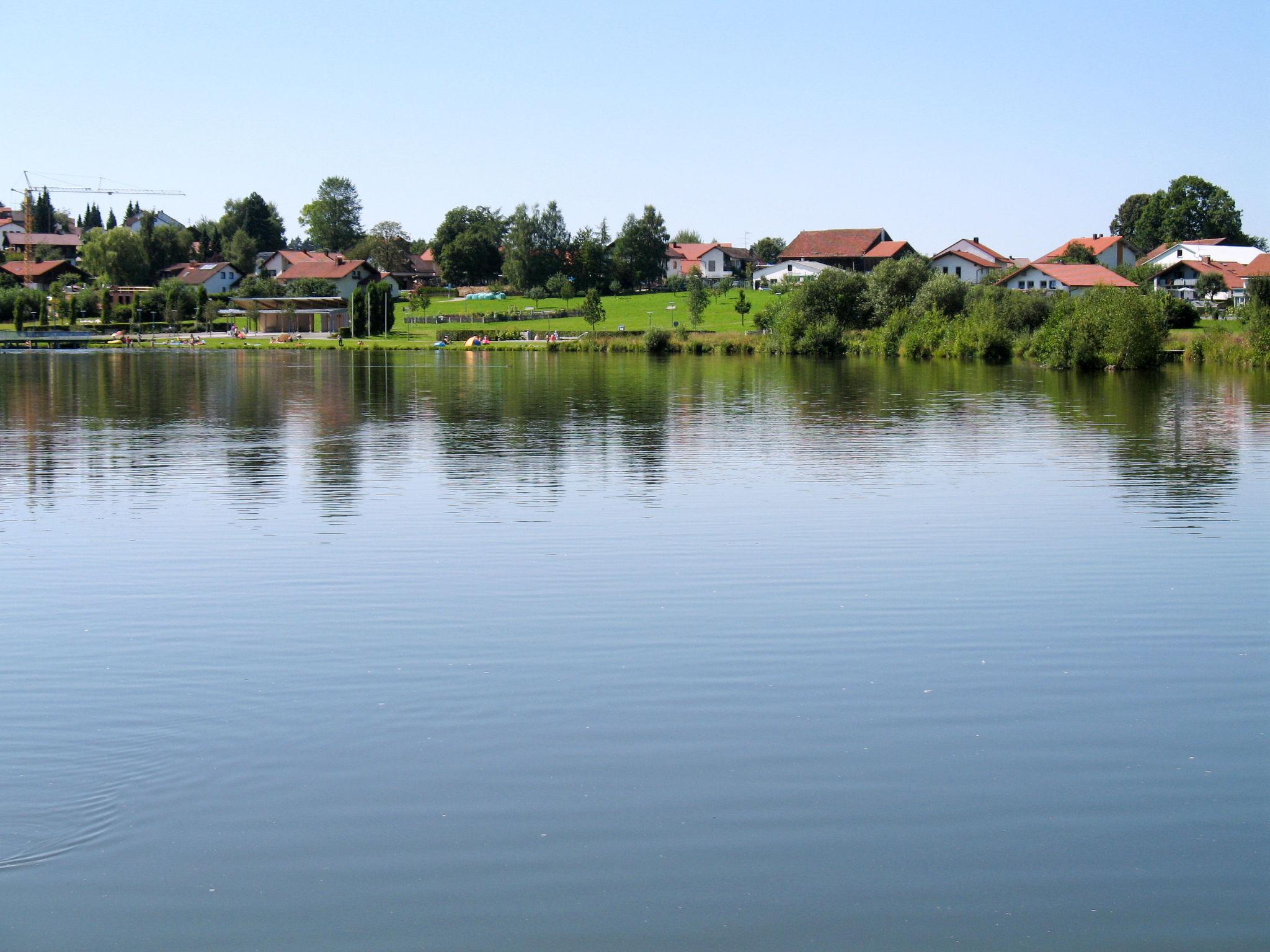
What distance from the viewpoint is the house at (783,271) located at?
142 meters

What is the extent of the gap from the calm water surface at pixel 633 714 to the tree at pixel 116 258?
146664 mm

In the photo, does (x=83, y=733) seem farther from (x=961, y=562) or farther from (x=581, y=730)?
(x=961, y=562)

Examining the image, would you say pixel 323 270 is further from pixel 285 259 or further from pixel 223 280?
pixel 285 259

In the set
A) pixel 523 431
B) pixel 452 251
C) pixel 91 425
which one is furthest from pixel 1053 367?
pixel 452 251

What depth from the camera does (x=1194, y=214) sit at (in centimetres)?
17462

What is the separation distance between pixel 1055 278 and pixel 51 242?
487ft

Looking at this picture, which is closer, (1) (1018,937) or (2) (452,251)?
(1) (1018,937)

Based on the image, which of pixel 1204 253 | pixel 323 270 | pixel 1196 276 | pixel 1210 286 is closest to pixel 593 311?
pixel 323 270

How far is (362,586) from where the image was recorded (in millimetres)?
14992

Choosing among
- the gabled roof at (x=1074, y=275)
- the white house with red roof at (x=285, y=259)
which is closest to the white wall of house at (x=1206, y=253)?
the gabled roof at (x=1074, y=275)

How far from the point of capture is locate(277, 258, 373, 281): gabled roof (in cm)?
14875

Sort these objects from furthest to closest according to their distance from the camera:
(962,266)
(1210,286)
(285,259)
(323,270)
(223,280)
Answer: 1. (285,259)
2. (223,280)
3. (323,270)
4. (962,266)
5. (1210,286)

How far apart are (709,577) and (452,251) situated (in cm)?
14981

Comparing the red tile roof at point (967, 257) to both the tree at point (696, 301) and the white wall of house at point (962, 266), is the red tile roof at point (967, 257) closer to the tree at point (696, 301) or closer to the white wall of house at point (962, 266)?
the white wall of house at point (962, 266)
